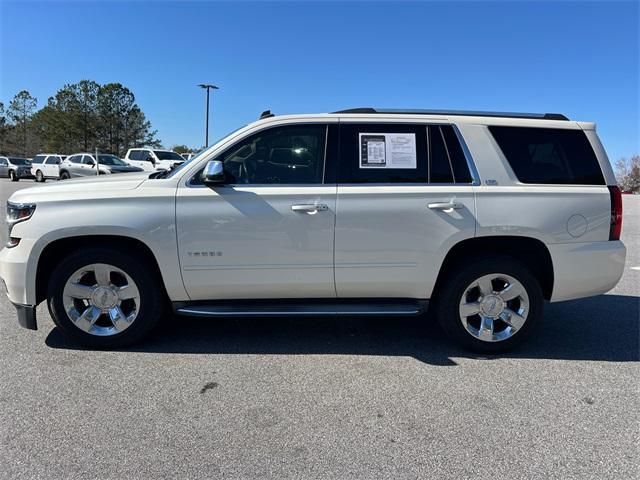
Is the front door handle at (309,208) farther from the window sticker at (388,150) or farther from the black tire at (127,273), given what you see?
the black tire at (127,273)

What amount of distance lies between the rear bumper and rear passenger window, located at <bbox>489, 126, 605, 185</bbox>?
1.77ft

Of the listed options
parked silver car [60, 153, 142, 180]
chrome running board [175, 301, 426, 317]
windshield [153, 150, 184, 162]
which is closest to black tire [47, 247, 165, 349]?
chrome running board [175, 301, 426, 317]

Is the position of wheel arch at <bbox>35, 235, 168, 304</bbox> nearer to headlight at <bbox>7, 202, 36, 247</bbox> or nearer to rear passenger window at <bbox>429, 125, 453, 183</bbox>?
headlight at <bbox>7, 202, 36, 247</bbox>

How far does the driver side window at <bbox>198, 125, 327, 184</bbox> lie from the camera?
374 cm

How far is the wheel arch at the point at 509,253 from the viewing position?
3.81 metres

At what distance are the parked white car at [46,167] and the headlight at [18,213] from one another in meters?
28.9

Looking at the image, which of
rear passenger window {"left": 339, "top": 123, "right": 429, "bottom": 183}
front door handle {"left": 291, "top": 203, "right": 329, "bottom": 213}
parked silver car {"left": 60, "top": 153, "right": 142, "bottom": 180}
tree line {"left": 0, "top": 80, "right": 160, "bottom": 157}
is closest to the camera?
front door handle {"left": 291, "top": 203, "right": 329, "bottom": 213}

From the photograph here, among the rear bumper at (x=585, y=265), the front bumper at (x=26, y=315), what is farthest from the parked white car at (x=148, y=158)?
the rear bumper at (x=585, y=265)

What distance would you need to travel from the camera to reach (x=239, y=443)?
102 inches

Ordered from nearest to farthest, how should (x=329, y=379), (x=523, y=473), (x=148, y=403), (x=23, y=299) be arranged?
(x=523, y=473), (x=148, y=403), (x=329, y=379), (x=23, y=299)

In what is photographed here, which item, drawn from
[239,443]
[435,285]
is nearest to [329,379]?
[239,443]

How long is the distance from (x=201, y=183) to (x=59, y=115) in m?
60.1

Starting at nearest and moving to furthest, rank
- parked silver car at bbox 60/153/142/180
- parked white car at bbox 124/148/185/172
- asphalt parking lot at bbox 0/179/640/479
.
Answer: asphalt parking lot at bbox 0/179/640/479 → parked silver car at bbox 60/153/142/180 → parked white car at bbox 124/148/185/172

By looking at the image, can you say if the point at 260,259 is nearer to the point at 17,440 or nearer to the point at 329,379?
the point at 329,379
